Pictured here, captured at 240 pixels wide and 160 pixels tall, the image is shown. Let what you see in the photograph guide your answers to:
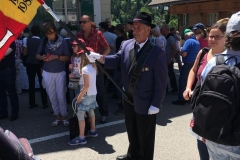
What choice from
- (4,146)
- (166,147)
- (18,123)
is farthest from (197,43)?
(4,146)

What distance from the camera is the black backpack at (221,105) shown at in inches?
69.8

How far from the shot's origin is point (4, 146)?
5.19 feet

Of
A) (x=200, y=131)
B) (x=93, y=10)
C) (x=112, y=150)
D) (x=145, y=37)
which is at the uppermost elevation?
(x=93, y=10)

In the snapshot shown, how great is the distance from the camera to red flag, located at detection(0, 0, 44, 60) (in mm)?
2459

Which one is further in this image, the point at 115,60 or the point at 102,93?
the point at 102,93

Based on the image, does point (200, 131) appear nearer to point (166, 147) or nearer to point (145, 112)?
point (145, 112)

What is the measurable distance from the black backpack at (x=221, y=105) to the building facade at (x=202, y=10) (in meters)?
12.4

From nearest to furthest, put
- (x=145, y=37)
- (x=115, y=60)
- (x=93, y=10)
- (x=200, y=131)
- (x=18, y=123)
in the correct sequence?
(x=200, y=131) → (x=145, y=37) → (x=115, y=60) → (x=18, y=123) → (x=93, y=10)

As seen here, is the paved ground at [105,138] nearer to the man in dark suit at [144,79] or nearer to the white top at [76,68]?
the man in dark suit at [144,79]

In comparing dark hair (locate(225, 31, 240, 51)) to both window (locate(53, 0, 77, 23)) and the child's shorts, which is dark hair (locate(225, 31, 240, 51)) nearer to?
the child's shorts

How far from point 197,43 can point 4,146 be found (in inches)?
195

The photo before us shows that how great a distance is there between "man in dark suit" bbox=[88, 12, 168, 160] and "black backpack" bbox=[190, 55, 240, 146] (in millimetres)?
1062

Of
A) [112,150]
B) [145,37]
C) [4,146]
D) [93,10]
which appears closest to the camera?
[4,146]

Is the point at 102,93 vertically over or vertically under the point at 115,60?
under
